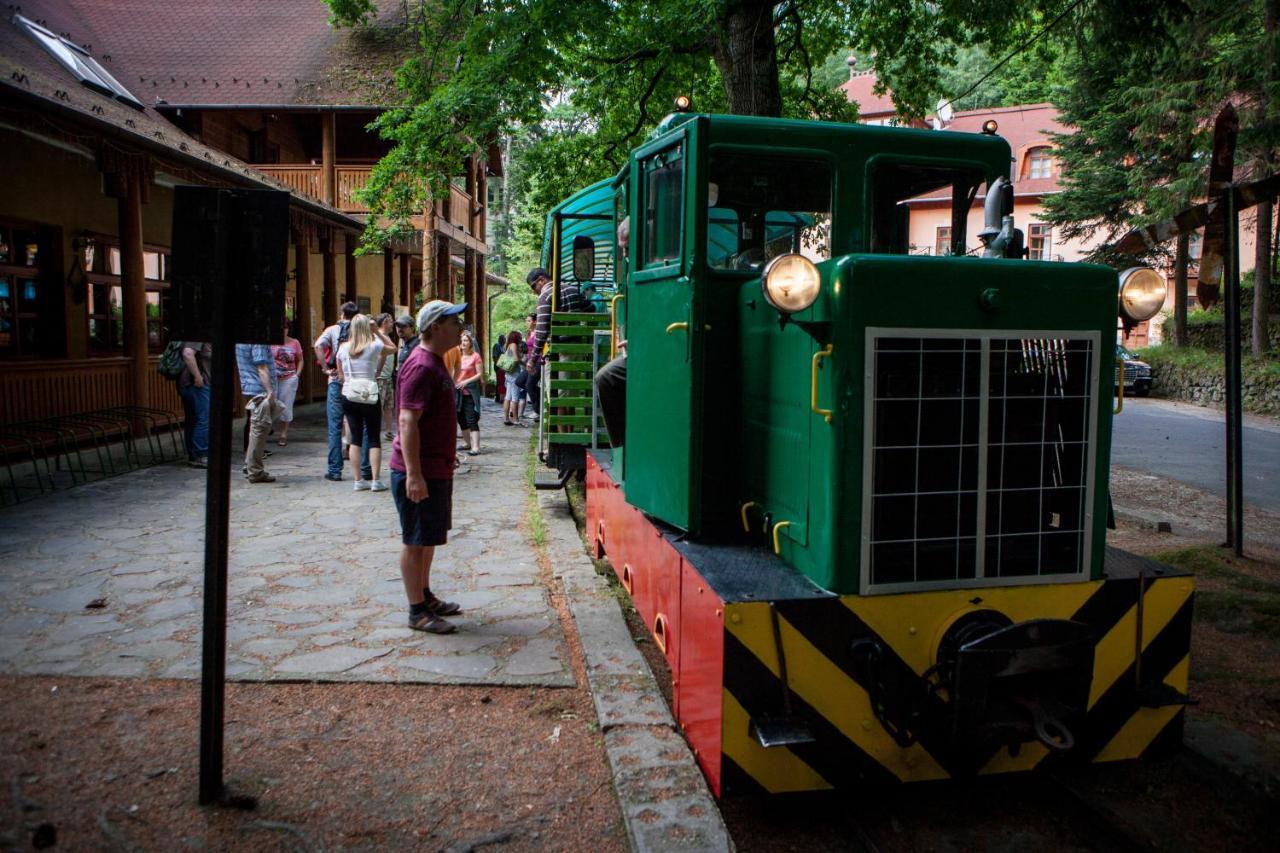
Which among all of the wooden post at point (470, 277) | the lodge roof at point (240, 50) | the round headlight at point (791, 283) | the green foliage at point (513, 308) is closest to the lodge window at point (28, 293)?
the lodge roof at point (240, 50)

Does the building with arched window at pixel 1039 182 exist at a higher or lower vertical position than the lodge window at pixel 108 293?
higher

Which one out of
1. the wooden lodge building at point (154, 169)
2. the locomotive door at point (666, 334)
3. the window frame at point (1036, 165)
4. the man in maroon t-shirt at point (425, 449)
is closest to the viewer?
the locomotive door at point (666, 334)

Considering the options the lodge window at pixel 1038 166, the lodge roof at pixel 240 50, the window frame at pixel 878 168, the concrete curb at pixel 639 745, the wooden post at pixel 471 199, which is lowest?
the concrete curb at pixel 639 745

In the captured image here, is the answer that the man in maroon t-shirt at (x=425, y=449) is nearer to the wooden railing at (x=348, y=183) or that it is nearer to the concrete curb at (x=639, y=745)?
the concrete curb at (x=639, y=745)

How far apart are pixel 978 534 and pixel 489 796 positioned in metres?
2.02

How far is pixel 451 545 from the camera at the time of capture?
7402 mm

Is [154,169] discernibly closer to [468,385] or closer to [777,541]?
[468,385]

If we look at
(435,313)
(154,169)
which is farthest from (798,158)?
(154,169)

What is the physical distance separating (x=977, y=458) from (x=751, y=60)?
25.8 feet

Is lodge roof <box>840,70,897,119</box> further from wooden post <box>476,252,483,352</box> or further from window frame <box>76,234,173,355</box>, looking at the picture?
window frame <box>76,234,173,355</box>

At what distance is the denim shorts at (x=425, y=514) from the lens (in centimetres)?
509

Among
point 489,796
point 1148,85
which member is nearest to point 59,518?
point 489,796

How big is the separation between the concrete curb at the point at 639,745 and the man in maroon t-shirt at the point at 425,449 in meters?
0.93

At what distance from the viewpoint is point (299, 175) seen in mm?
20375
